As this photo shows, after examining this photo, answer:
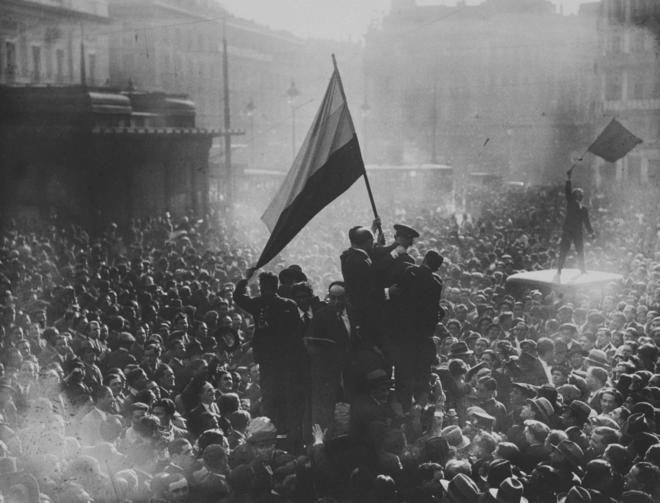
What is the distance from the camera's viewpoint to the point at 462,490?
666cm

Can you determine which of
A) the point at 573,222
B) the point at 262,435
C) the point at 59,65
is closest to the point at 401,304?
the point at 262,435

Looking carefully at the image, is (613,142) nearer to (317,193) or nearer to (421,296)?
(317,193)

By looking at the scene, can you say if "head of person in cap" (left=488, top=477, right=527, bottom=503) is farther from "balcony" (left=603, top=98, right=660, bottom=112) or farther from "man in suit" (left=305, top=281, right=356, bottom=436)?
"balcony" (left=603, top=98, right=660, bottom=112)

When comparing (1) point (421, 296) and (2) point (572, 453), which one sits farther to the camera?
(1) point (421, 296)

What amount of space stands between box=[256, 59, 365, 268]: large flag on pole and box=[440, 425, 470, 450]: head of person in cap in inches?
98.9

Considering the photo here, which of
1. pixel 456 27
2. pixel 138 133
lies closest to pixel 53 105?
pixel 138 133

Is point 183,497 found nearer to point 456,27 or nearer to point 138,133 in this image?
point 138,133

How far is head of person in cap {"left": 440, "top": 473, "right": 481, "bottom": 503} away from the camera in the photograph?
6621 mm

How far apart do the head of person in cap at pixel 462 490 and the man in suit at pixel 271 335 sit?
2.22m

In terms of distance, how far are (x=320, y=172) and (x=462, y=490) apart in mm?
3918

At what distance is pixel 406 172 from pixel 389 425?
3858 cm

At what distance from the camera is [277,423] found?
8.54 metres

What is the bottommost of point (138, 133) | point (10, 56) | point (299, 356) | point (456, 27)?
point (299, 356)

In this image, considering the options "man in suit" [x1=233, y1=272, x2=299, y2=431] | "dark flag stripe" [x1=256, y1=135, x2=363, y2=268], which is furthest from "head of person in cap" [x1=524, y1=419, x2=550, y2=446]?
"dark flag stripe" [x1=256, y1=135, x2=363, y2=268]
